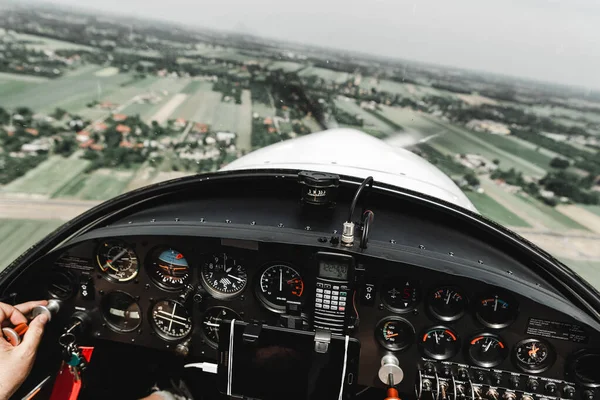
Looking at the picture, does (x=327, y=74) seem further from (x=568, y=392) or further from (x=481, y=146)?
(x=481, y=146)

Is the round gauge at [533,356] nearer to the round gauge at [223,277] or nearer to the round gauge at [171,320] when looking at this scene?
the round gauge at [223,277]

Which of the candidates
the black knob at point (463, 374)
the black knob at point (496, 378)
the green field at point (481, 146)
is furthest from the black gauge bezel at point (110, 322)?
the green field at point (481, 146)

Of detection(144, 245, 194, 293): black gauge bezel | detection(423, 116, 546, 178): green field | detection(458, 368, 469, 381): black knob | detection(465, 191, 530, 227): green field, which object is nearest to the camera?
detection(458, 368, 469, 381): black knob

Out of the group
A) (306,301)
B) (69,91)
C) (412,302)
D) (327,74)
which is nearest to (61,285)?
(306,301)

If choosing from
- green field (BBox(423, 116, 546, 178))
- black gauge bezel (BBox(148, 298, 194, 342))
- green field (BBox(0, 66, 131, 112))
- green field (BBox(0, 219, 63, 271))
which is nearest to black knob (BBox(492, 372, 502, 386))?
black gauge bezel (BBox(148, 298, 194, 342))

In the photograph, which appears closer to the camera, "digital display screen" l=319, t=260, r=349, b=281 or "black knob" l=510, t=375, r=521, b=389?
"digital display screen" l=319, t=260, r=349, b=281

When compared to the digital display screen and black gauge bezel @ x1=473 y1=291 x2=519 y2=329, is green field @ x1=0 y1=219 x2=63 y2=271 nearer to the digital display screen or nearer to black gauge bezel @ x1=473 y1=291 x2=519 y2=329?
the digital display screen
